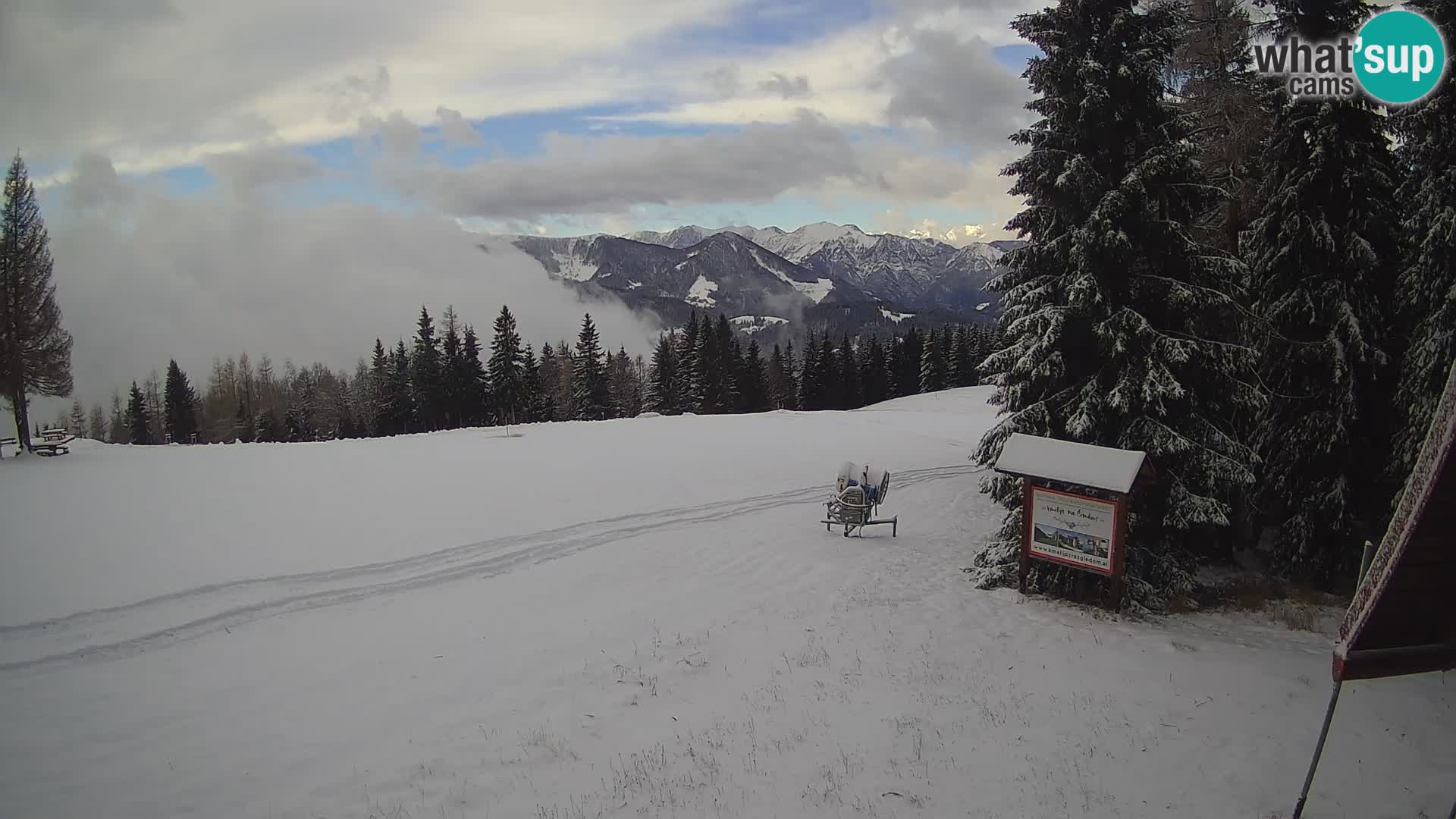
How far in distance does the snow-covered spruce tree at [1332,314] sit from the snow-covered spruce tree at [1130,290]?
5.75 feet

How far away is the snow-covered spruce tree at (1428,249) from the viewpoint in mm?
10656

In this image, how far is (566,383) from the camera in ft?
277

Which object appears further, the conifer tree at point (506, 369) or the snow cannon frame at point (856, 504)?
the conifer tree at point (506, 369)

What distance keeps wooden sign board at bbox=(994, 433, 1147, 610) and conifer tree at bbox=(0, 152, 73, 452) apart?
35.3 meters

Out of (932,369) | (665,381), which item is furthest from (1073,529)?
(932,369)

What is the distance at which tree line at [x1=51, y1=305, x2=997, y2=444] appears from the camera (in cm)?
6241

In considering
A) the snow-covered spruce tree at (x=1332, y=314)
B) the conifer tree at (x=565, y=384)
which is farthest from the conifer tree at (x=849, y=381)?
the snow-covered spruce tree at (x=1332, y=314)

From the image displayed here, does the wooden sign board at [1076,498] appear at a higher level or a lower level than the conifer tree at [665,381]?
lower

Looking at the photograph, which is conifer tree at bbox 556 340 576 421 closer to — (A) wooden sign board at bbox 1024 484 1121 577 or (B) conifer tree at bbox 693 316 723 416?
(B) conifer tree at bbox 693 316 723 416

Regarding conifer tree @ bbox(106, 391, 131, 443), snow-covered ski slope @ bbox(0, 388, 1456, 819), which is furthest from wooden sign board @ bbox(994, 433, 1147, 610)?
conifer tree @ bbox(106, 391, 131, 443)

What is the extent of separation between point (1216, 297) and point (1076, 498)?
13.7ft

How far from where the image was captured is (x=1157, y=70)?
1207 centimetres

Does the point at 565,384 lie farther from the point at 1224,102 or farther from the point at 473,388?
the point at 1224,102

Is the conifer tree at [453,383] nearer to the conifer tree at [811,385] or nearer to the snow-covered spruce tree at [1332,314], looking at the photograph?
the conifer tree at [811,385]
